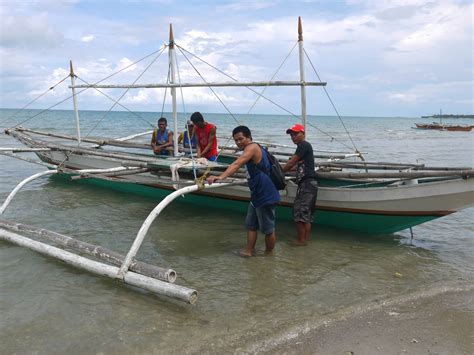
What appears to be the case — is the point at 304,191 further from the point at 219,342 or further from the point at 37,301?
the point at 37,301

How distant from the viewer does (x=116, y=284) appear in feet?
16.9

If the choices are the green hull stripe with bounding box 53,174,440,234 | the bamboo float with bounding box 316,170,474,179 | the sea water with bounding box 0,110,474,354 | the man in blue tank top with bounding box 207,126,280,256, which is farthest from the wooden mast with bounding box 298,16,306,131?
the man in blue tank top with bounding box 207,126,280,256

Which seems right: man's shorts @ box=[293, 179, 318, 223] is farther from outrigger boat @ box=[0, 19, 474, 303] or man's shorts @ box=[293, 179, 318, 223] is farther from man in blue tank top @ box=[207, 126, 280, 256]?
man in blue tank top @ box=[207, 126, 280, 256]

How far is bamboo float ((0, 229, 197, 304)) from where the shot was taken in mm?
4324

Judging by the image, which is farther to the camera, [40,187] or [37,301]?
[40,187]

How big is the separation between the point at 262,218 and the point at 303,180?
1.11 m

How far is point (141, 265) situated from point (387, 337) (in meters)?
2.71

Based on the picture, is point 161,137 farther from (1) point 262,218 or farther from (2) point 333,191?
(1) point 262,218

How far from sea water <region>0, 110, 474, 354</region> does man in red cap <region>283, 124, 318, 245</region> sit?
0.49 m

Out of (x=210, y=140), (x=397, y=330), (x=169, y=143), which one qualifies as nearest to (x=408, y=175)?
(x=397, y=330)

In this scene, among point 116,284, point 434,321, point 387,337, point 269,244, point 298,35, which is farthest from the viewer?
point 298,35

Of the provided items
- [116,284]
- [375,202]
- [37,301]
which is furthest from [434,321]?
[37,301]

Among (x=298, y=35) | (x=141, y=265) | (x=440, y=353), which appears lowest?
(x=440, y=353)

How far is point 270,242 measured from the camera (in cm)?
624
